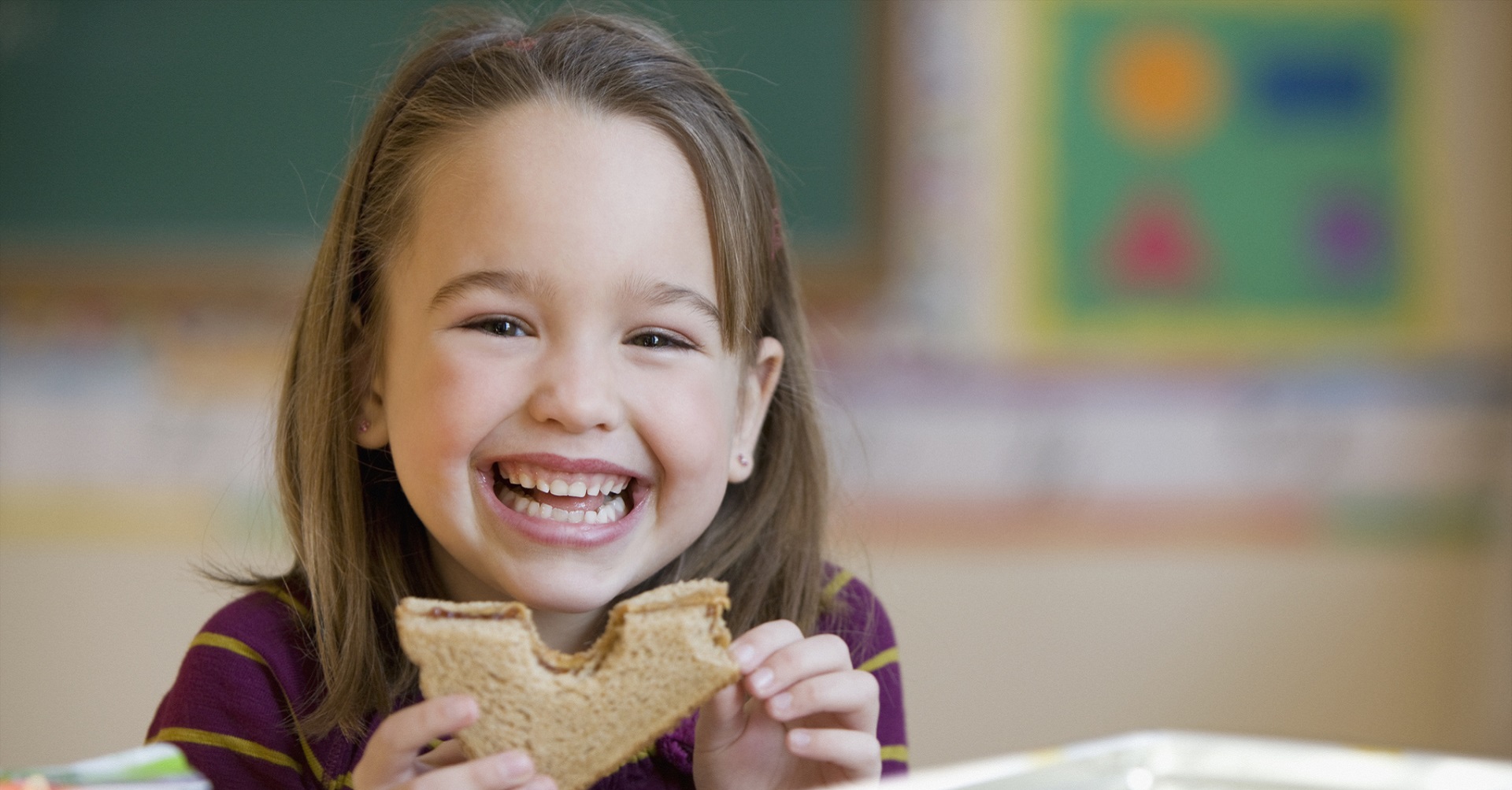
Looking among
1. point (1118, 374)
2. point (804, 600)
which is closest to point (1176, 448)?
point (1118, 374)

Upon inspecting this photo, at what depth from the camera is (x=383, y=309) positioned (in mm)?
1003

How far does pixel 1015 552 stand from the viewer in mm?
2439

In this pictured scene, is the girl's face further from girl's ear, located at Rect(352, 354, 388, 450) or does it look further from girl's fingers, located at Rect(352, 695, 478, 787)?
girl's fingers, located at Rect(352, 695, 478, 787)

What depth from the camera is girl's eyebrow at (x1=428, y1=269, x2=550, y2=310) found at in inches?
34.6

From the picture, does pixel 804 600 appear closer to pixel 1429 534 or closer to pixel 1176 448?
pixel 1176 448

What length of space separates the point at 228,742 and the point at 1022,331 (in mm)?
1715

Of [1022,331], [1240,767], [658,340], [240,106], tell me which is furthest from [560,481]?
[240,106]

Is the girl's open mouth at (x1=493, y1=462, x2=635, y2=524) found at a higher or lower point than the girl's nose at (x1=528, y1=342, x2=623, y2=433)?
lower

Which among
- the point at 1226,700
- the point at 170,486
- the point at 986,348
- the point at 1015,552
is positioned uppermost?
the point at 986,348

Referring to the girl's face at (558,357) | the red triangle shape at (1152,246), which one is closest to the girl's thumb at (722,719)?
the girl's face at (558,357)

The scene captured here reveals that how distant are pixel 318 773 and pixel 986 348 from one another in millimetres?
1657

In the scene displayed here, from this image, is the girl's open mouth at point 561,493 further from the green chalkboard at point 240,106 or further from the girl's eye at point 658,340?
the green chalkboard at point 240,106

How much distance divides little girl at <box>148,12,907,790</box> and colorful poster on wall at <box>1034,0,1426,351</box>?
4.61ft

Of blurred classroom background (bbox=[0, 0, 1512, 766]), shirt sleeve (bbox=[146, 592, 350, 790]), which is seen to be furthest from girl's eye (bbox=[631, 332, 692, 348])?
blurred classroom background (bbox=[0, 0, 1512, 766])
